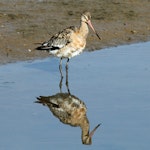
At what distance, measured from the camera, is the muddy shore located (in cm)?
1495

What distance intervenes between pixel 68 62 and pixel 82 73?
36.6 inches

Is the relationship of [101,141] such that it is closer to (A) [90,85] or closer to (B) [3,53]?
(A) [90,85]

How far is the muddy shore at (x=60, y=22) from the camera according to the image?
14.9 meters

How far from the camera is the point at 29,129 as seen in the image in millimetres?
9562

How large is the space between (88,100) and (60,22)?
6261 mm

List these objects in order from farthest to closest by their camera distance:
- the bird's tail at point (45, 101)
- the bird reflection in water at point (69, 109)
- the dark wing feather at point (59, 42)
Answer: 1. the dark wing feather at point (59, 42)
2. the bird's tail at point (45, 101)
3. the bird reflection in water at point (69, 109)

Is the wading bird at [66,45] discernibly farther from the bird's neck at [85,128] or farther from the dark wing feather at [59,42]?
the bird's neck at [85,128]

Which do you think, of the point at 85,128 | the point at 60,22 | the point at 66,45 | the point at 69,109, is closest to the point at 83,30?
the point at 66,45

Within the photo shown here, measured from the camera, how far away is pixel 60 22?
1705 cm

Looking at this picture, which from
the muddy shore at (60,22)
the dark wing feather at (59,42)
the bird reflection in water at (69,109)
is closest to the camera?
the bird reflection in water at (69,109)

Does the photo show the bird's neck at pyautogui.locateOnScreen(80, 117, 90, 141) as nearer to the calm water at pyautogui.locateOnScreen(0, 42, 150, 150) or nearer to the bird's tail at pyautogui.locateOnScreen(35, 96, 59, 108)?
the calm water at pyautogui.locateOnScreen(0, 42, 150, 150)

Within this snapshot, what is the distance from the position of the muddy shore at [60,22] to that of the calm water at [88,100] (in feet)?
2.66

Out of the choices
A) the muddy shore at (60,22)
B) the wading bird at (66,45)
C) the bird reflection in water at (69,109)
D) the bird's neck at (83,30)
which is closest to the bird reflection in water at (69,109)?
the bird reflection in water at (69,109)

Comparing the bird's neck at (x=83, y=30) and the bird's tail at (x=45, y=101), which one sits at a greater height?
the bird's tail at (x=45, y=101)
